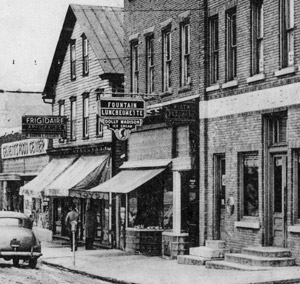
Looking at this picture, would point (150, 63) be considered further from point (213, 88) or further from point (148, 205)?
point (213, 88)

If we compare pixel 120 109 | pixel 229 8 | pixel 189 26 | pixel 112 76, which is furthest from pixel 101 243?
pixel 229 8

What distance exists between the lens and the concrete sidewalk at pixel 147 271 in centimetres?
1784

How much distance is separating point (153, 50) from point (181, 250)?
7117 millimetres

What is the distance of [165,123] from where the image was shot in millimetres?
26391

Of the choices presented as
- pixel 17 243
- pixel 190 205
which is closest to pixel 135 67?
pixel 190 205

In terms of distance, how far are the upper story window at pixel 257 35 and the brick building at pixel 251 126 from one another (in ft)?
0.08

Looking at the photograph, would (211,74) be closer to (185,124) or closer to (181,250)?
(185,124)

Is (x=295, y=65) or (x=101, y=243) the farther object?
(x=101, y=243)

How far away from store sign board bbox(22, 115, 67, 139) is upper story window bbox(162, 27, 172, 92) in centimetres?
978

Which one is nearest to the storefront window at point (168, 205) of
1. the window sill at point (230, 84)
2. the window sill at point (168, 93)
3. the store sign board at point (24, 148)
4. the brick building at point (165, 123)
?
the brick building at point (165, 123)

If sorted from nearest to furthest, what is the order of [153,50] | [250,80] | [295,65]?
[295,65] → [250,80] → [153,50]

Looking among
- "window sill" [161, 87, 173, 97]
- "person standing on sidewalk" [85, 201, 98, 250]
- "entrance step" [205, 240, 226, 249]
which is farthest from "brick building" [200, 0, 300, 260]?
"person standing on sidewalk" [85, 201, 98, 250]

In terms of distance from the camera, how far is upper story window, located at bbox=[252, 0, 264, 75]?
70.3ft

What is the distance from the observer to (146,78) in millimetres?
28656
